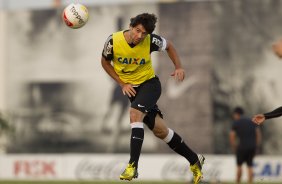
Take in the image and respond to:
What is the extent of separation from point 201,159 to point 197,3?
2062 cm

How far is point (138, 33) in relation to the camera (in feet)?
38.8

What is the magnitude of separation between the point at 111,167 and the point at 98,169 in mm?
556

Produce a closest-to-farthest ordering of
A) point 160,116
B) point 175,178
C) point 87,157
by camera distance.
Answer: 1. point 160,116
2. point 175,178
3. point 87,157

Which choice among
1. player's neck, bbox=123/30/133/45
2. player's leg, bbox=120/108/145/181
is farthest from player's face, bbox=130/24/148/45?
player's leg, bbox=120/108/145/181

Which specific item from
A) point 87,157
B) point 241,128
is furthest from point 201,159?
point 87,157

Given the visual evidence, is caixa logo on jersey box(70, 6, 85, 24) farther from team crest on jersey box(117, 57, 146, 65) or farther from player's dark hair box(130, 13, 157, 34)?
player's dark hair box(130, 13, 157, 34)

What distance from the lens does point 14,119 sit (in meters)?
35.2

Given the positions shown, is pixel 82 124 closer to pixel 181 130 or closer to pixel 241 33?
pixel 181 130

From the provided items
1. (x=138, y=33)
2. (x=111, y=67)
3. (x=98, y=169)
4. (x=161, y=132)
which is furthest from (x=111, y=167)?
(x=138, y=33)

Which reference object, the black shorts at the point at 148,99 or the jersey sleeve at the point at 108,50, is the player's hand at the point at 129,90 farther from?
the jersey sleeve at the point at 108,50

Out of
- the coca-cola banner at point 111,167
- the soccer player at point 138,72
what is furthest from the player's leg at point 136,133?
the coca-cola banner at point 111,167

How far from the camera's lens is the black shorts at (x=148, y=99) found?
11914 millimetres

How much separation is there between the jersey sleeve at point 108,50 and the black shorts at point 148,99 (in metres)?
0.63

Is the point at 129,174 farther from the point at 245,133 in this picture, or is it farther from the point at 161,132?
the point at 245,133
